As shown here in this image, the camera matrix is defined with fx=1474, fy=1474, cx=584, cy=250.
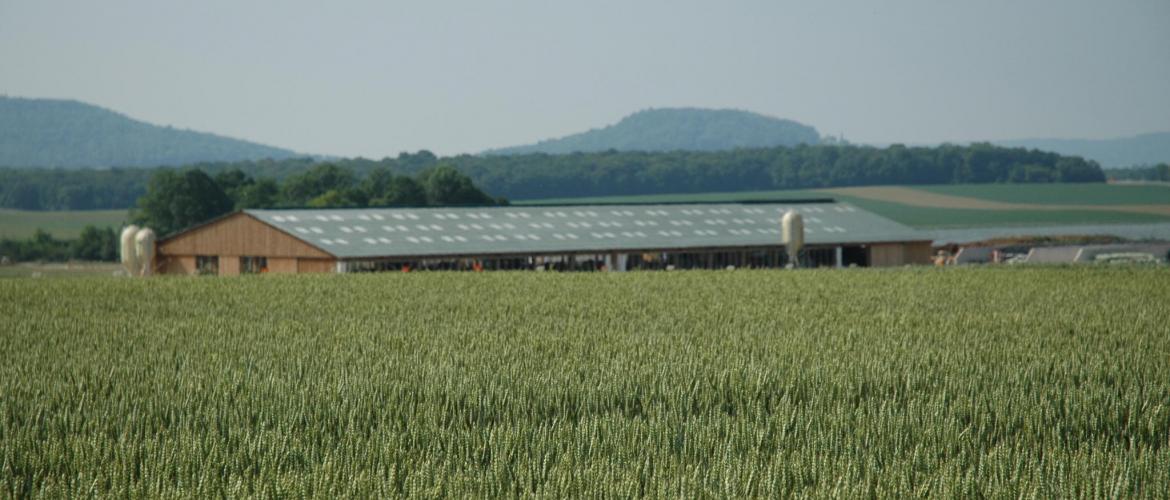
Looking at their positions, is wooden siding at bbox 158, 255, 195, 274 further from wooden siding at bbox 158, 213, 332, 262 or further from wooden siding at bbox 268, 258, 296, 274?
wooden siding at bbox 268, 258, 296, 274

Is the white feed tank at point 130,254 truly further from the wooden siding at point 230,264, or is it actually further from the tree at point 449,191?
the tree at point 449,191

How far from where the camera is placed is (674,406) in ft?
55.4

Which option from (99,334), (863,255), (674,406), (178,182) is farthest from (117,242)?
(674,406)

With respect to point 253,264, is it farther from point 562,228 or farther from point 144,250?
point 562,228

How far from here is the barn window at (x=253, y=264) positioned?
69.6 m

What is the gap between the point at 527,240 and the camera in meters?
73.9

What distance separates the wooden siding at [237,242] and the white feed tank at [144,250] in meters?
2.11

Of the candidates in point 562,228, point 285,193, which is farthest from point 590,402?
point 285,193

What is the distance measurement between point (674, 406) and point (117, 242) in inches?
6400

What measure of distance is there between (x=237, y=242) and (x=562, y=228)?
16.8 m

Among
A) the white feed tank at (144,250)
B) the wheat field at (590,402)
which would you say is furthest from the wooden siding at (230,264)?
the wheat field at (590,402)

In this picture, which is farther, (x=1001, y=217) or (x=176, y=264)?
(x=1001, y=217)

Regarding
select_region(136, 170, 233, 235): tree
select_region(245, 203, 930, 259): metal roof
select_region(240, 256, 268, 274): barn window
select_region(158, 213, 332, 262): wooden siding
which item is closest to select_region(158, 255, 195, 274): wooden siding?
select_region(158, 213, 332, 262): wooden siding

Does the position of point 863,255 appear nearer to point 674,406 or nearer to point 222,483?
point 674,406
